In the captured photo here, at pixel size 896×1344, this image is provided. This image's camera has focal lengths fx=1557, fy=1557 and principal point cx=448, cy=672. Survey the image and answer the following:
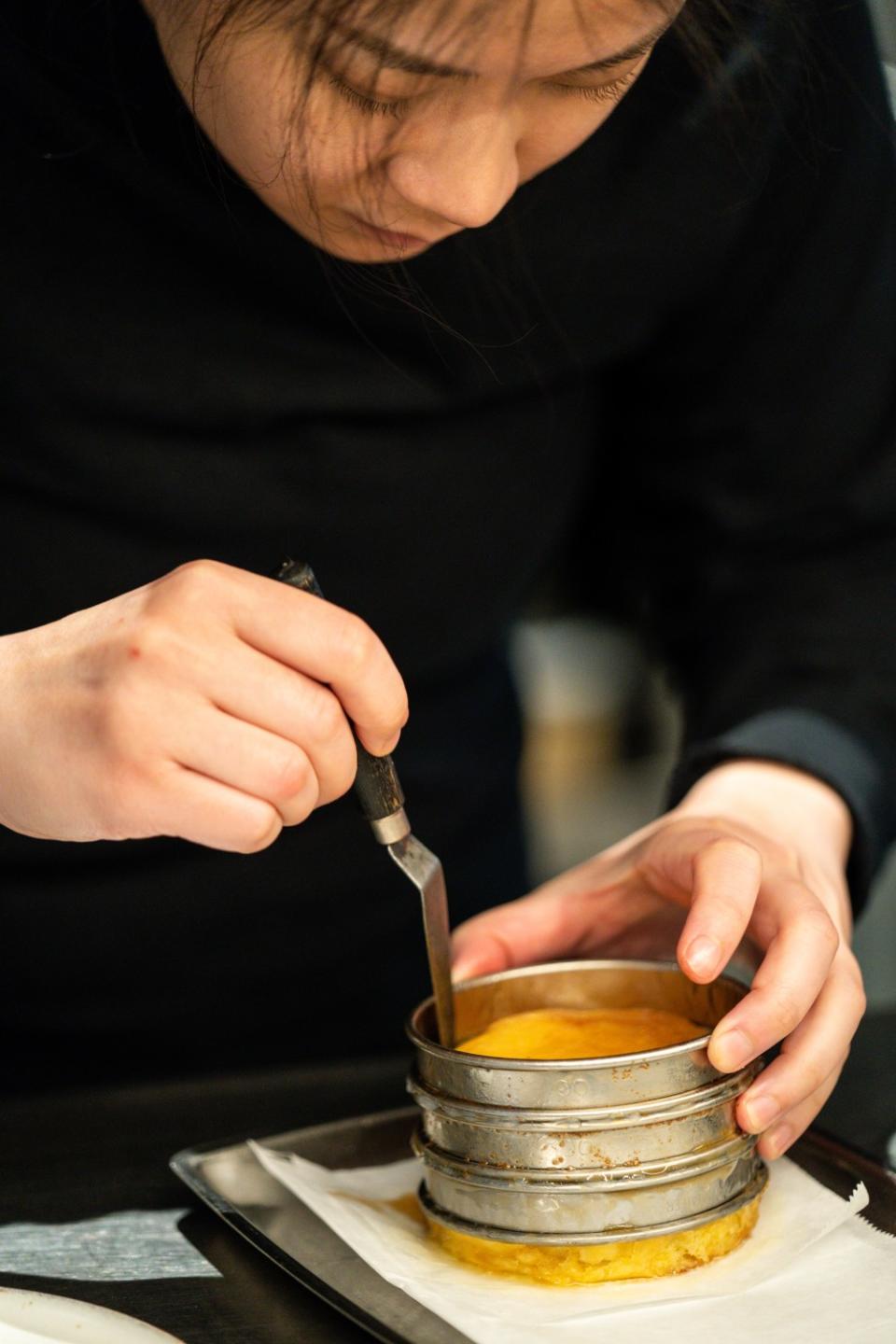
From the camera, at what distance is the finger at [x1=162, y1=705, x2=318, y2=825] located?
0.82m

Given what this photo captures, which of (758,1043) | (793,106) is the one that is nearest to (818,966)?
(758,1043)

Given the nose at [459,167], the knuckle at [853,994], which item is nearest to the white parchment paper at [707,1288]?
the knuckle at [853,994]

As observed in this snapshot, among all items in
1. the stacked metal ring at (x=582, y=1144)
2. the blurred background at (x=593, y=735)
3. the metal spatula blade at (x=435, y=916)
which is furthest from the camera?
the blurred background at (x=593, y=735)

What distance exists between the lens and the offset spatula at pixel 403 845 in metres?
0.91

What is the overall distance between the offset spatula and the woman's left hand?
0.12 metres

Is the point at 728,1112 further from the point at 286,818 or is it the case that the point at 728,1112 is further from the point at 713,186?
the point at 713,186

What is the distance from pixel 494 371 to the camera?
1.32m

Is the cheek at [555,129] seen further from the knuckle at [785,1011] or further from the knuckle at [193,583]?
the knuckle at [785,1011]

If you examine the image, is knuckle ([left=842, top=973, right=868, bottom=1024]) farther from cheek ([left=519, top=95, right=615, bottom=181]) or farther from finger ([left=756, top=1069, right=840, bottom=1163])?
cheek ([left=519, top=95, right=615, bottom=181])

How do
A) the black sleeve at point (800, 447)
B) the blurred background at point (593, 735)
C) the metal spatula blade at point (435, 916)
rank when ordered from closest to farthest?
the metal spatula blade at point (435, 916) → the black sleeve at point (800, 447) → the blurred background at point (593, 735)

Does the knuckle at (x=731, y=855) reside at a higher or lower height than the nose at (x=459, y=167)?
lower

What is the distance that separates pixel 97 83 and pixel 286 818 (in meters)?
0.59

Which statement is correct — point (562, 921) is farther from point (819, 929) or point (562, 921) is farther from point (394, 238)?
point (394, 238)

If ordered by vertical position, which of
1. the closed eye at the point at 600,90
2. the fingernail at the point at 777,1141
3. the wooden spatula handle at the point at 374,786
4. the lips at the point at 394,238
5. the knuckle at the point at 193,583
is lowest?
the fingernail at the point at 777,1141
